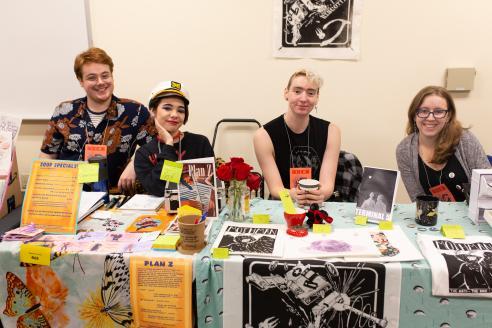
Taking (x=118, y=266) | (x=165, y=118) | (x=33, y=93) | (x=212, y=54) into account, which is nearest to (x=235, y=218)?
(x=118, y=266)

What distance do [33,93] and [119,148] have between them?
3.87 ft

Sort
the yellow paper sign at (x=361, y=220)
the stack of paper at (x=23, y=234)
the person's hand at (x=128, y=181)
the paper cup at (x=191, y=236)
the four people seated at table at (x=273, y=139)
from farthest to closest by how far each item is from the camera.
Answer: the person's hand at (x=128, y=181) → the four people seated at table at (x=273, y=139) → the yellow paper sign at (x=361, y=220) → the stack of paper at (x=23, y=234) → the paper cup at (x=191, y=236)

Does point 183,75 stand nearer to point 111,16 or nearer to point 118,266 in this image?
point 111,16

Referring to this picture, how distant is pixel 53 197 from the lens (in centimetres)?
144

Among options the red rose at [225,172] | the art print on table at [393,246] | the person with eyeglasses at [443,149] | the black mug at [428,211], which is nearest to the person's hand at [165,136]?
the red rose at [225,172]

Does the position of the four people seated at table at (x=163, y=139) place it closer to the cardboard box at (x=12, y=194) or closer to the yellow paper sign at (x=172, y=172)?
the yellow paper sign at (x=172, y=172)

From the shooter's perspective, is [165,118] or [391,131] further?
[391,131]

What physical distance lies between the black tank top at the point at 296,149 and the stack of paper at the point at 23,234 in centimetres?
114

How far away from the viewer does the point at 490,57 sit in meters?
2.67

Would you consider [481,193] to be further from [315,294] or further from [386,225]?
[315,294]

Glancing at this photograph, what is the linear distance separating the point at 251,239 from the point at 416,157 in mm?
1092

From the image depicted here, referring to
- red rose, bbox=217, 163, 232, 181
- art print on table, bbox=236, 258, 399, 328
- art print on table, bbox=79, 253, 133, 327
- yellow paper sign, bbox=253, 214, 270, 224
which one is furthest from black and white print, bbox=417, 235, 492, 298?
art print on table, bbox=79, 253, 133, 327

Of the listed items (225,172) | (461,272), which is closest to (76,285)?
(225,172)

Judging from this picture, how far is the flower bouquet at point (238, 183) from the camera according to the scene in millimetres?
1397
